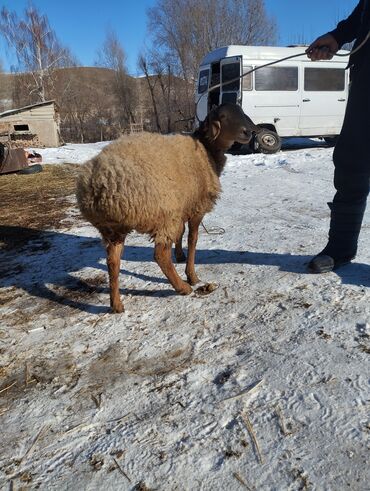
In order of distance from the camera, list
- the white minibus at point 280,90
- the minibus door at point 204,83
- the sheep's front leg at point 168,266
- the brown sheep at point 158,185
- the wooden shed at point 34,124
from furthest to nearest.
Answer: the wooden shed at point 34,124
the minibus door at point 204,83
the white minibus at point 280,90
the sheep's front leg at point 168,266
the brown sheep at point 158,185

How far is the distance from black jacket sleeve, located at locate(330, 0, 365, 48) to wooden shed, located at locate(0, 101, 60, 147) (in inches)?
667

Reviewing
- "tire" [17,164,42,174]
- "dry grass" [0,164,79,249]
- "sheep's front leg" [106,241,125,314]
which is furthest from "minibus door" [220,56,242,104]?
"sheep's front leg" [106,241,125,314]

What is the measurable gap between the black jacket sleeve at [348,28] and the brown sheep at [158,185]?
971mm

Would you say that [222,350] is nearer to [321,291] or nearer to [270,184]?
[321,291]

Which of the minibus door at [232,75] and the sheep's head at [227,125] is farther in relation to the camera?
the minibus door at [232,75]

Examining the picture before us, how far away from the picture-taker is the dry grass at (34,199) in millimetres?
5449

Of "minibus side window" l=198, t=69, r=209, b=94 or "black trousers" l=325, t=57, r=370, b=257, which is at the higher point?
"minibus side window" l=198, t=69, r=209, b=94

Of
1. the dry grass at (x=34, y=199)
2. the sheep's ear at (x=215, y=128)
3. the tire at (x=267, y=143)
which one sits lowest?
the dry grass at (x=34, y=199)

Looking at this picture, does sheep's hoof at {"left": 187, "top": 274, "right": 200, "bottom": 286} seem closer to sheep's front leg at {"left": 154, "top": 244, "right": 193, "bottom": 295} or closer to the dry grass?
sheep's front leg at {"left": 154, "top": 244, "right": 193, "bottom": 295}

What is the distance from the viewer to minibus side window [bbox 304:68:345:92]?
12.5 metres

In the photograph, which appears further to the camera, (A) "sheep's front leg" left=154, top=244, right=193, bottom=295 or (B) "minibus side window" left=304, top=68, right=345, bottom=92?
(B) "minibus side window" left=304, top=68, right=345, bottom=92

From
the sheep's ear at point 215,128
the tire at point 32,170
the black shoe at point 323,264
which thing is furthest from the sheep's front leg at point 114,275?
the tire at point 32,170

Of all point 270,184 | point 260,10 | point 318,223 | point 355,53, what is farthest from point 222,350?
point 260,10

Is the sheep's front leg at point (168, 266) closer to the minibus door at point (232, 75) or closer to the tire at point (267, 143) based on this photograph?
the tire at point (267, 143)
